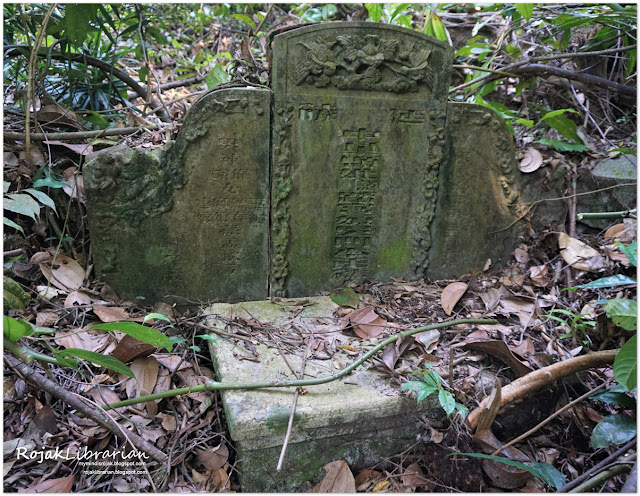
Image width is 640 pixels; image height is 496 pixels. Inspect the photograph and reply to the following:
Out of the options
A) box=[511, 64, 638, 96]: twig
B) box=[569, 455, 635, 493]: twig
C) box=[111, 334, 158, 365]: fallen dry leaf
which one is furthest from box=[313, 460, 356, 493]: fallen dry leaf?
box=[511, 64, 638, 96]: twig

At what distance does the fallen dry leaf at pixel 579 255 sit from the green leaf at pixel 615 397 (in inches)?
41.2

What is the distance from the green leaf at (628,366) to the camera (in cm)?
161

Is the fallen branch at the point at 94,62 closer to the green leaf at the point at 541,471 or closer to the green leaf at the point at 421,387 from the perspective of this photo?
the green leaf at the point at 421,387

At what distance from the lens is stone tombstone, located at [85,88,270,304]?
2.48 metres

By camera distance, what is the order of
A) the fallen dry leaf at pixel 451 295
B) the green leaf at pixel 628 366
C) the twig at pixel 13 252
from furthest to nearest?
the fallen dry leaf at pixel 451 295
the twig at pixel 13 252
the green leaf at pixel 628 366

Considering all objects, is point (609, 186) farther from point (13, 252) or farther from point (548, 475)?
point (13, 252)

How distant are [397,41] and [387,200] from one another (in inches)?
36.2

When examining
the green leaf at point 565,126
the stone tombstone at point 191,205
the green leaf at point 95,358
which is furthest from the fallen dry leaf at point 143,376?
the green leaf at point 565,126

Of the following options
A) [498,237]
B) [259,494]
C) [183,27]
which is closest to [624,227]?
[498,237]

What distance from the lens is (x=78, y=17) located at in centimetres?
242

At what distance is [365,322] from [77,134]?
2.02m

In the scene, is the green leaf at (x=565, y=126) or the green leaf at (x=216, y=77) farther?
the green leaf at (x=565, y=126)

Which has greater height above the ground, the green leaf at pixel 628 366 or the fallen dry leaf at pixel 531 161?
the fallen dry leaf at pixel 531 161

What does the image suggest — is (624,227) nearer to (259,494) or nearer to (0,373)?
(259,494)
